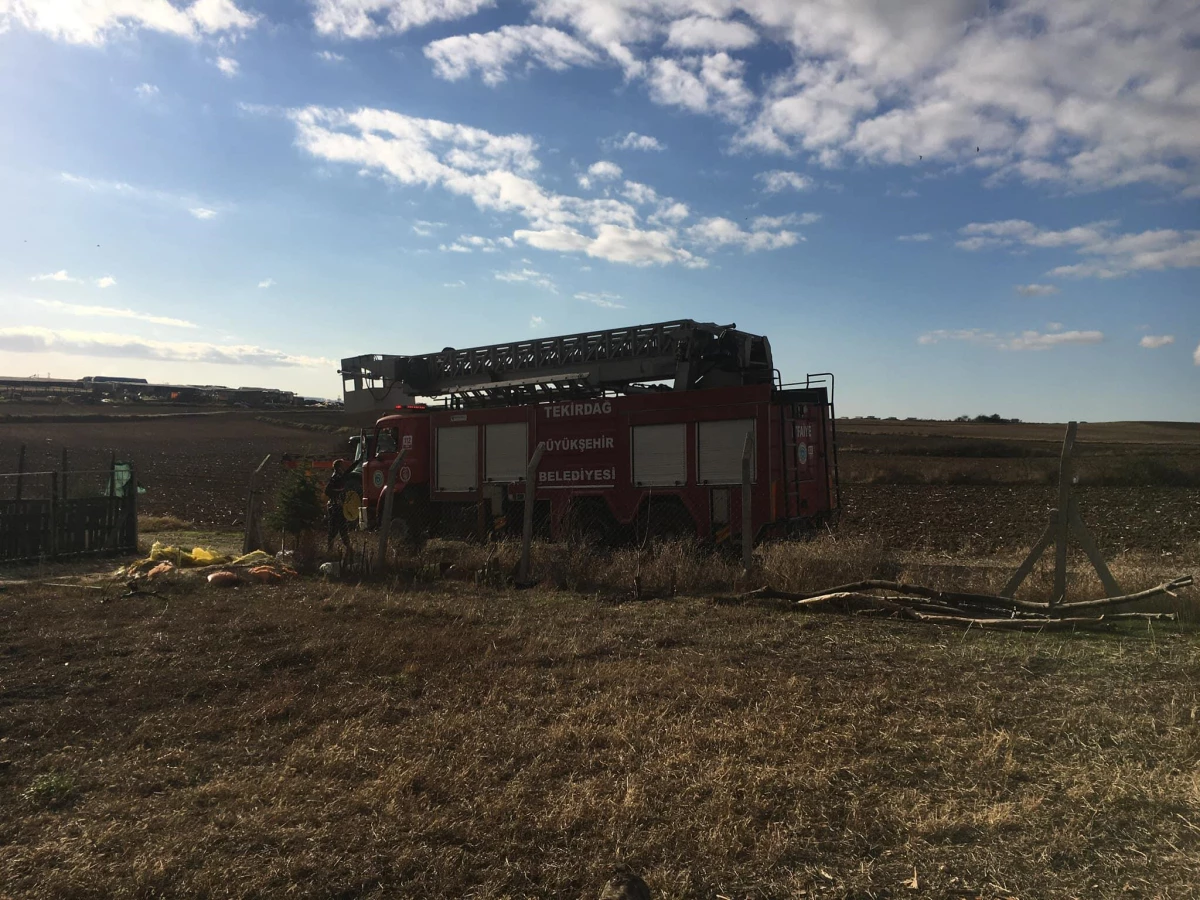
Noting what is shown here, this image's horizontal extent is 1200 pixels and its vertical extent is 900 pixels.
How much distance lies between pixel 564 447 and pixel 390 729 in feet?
28.6

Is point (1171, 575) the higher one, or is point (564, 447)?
point (564, 447)

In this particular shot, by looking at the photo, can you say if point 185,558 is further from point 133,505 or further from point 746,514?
point 746,514

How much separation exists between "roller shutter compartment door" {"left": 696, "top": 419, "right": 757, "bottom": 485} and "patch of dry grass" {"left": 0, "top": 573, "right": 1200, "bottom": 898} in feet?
14.3

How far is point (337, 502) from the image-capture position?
13.3 m

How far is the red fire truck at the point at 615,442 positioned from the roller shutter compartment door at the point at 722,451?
0.8 inches

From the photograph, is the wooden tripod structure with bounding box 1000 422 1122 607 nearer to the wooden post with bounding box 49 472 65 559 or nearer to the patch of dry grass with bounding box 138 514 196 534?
the wooden post with bounding box 49 472 65 559

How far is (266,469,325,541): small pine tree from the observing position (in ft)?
46.1

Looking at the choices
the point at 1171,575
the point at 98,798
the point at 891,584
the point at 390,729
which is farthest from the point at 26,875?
the point at 1171,575

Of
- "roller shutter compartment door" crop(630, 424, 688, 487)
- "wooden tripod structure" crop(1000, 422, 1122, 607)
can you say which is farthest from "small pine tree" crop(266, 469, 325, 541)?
"wooden tripod structure" crop(1000, 422, 1122, 607)

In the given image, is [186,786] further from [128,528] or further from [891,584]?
[128,528]

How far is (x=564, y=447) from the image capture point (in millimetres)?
13391

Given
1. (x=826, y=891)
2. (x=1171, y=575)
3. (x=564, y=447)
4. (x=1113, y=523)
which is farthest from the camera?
(x=1113, y=523)

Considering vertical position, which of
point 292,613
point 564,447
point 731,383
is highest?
point 731,383

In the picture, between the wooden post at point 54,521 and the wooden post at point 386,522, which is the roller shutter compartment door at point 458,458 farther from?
the wooden post at point 54,521
